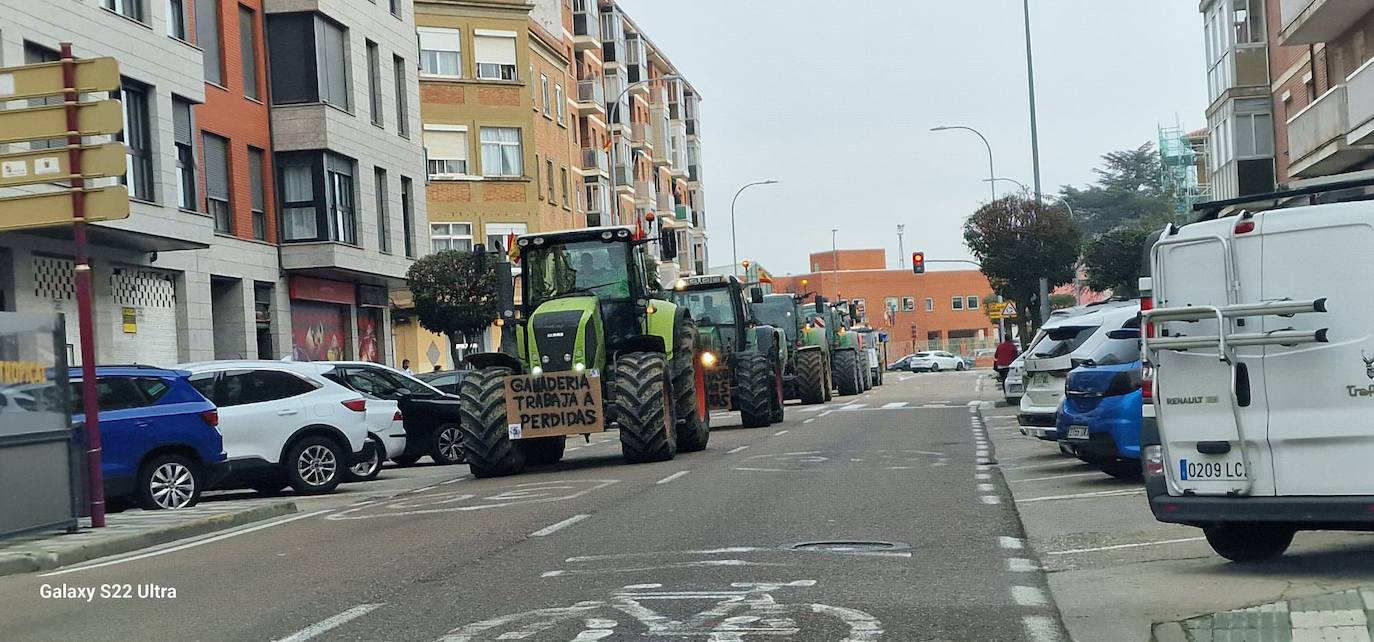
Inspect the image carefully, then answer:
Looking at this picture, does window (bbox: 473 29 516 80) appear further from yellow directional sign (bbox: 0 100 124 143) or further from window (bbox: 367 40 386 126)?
yellow directional sign (bbox: 0 100 124 143)

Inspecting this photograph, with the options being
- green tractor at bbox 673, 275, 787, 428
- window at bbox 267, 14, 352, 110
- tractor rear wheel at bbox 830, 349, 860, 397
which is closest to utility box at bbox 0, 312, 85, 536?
green tractor at bbox 673, 275, 787, 428

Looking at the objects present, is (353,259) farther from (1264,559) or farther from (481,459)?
(1264,559)

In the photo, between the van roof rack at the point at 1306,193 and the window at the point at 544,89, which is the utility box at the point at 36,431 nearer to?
the van roof rack at the point at 1306,193

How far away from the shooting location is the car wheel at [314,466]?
770 inches

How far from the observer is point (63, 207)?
52.1ft

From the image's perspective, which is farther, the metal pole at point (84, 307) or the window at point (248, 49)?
the window at point (248, 49)

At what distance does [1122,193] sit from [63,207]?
94.1m

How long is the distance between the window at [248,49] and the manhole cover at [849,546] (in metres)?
26.1

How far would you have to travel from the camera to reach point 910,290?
128 m

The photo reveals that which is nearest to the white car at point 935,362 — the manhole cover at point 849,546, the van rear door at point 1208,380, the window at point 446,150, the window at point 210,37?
the window at point 446,150

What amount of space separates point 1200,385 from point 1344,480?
97 centimetres

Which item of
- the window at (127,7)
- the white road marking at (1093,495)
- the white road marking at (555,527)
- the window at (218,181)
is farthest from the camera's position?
the window at (218,181)

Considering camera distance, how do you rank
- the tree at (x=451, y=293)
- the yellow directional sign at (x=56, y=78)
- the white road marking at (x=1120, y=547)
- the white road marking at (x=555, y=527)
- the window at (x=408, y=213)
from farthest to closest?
the window at (x=408, y=213) < the tree at (x=451, y=293) < the yellow directional sign at (x=56, y=78) < the white road marking at (x=555, y=527) < the white road marking at (x=1120, y=547)

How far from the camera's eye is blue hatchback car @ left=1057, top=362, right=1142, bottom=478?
1514cm
